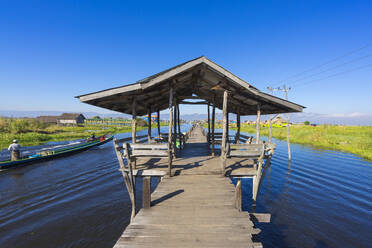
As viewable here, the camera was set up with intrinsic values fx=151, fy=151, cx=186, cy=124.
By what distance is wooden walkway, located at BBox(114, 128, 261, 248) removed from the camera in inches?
130

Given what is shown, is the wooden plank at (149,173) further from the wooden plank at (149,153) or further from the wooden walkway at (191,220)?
the wooden plank at (149,153)

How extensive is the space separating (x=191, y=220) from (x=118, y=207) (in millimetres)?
6819

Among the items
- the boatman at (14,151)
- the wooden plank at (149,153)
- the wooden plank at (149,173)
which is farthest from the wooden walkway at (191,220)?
the boatman at (14,151)

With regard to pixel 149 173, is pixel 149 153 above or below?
above

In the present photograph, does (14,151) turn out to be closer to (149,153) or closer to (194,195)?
(149,153)

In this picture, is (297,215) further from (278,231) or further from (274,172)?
(274,172)

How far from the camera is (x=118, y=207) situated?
887cm

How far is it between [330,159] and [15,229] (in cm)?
2789

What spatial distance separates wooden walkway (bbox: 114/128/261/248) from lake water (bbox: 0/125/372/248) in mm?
3492

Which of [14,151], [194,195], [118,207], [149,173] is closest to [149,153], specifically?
[149,173]

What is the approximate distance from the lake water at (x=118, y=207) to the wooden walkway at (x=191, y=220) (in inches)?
137

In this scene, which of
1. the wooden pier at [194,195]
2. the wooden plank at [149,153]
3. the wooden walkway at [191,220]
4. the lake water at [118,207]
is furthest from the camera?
the lake water at [118,207]

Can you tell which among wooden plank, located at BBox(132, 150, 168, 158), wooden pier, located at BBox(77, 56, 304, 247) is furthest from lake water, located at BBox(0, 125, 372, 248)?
wooden plank, located at BBox(132, 150, 168, 158)

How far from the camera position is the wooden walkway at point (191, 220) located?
10.8 feet
